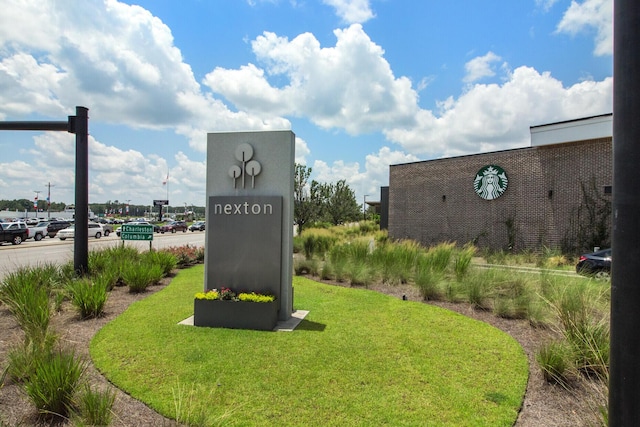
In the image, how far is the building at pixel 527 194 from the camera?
19.2 metres

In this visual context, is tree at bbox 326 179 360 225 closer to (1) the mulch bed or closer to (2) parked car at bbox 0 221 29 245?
(2) parked car at bbox 0 221 29 245

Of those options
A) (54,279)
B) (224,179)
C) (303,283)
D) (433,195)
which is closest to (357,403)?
(224,179)

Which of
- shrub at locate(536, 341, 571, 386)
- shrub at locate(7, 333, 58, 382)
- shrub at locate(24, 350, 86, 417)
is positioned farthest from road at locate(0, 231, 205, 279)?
shrub at locate(536, 341, 571, 386)

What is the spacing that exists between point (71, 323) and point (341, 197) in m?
39.7

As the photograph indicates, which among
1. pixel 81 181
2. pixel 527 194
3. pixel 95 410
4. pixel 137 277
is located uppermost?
pixel 527 194

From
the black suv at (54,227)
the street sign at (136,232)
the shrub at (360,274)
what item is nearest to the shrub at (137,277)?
the street sign at (136,232)

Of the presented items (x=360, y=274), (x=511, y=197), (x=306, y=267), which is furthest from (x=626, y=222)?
(x=511, y=197)

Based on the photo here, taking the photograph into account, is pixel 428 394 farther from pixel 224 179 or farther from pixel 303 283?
pixel 303 283

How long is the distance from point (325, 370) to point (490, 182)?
2070cm

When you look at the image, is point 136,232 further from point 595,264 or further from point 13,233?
point 13,233

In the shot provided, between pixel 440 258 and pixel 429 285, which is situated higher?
pixel 440 258

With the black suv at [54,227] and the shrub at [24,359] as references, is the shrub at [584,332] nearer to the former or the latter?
the shrub at [24,359]

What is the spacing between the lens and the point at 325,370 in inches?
201

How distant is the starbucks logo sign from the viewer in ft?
73.4
